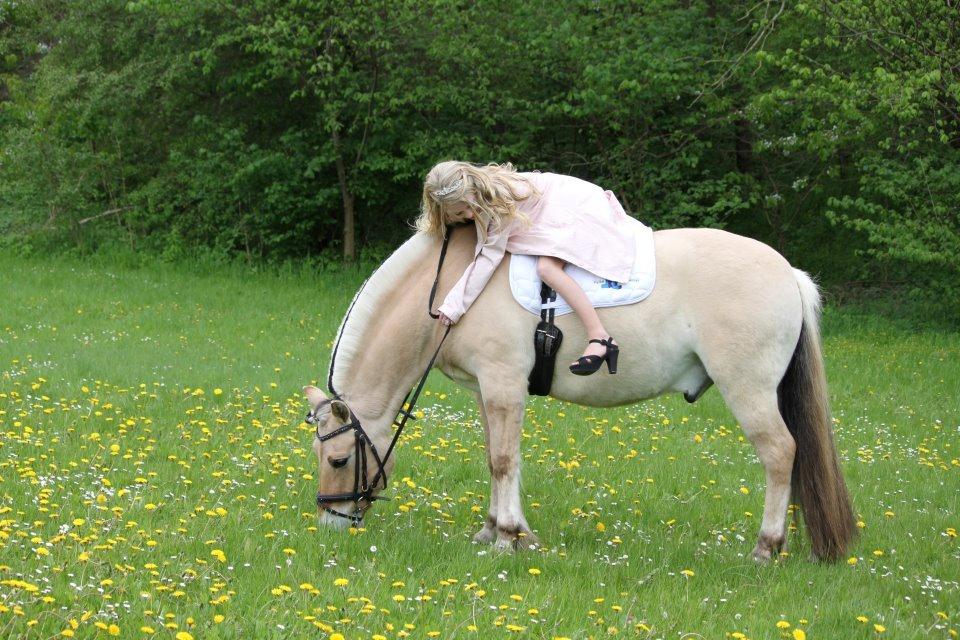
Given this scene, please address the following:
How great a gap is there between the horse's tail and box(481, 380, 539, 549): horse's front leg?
1.61 metres

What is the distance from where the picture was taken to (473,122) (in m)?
18.9

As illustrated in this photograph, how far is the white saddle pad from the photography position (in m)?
5.61

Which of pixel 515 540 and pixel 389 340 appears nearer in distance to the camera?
pixel 515 540

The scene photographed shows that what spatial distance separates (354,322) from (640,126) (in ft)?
43.8

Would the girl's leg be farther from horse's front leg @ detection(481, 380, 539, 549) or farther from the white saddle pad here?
horse's front leg @ detection(481, 380, 539, 549)

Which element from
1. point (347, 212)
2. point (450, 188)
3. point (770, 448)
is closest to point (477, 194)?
point (450, 188)

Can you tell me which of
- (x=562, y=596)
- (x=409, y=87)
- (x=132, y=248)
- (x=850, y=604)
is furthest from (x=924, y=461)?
(x=132, y=248)

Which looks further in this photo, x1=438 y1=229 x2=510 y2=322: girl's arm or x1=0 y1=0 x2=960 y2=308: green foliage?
x1=0 y1=0 x2=960 y2=308: green foliage

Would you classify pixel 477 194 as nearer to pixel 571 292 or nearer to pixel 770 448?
pixel 571 292

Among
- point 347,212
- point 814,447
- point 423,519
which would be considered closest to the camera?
point 814,447

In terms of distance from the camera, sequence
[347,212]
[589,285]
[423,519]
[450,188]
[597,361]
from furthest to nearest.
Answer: [347,212], [423,519], [589,285], [450,188], [597,361]

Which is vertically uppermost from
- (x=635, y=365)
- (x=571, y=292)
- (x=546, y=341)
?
(x=571, y=292)

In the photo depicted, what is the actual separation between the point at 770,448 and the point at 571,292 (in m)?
1.44

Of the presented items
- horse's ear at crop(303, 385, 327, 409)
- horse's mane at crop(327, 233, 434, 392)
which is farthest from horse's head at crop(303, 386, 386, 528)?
horse's mane at crop(327, 233, 434, 392)
